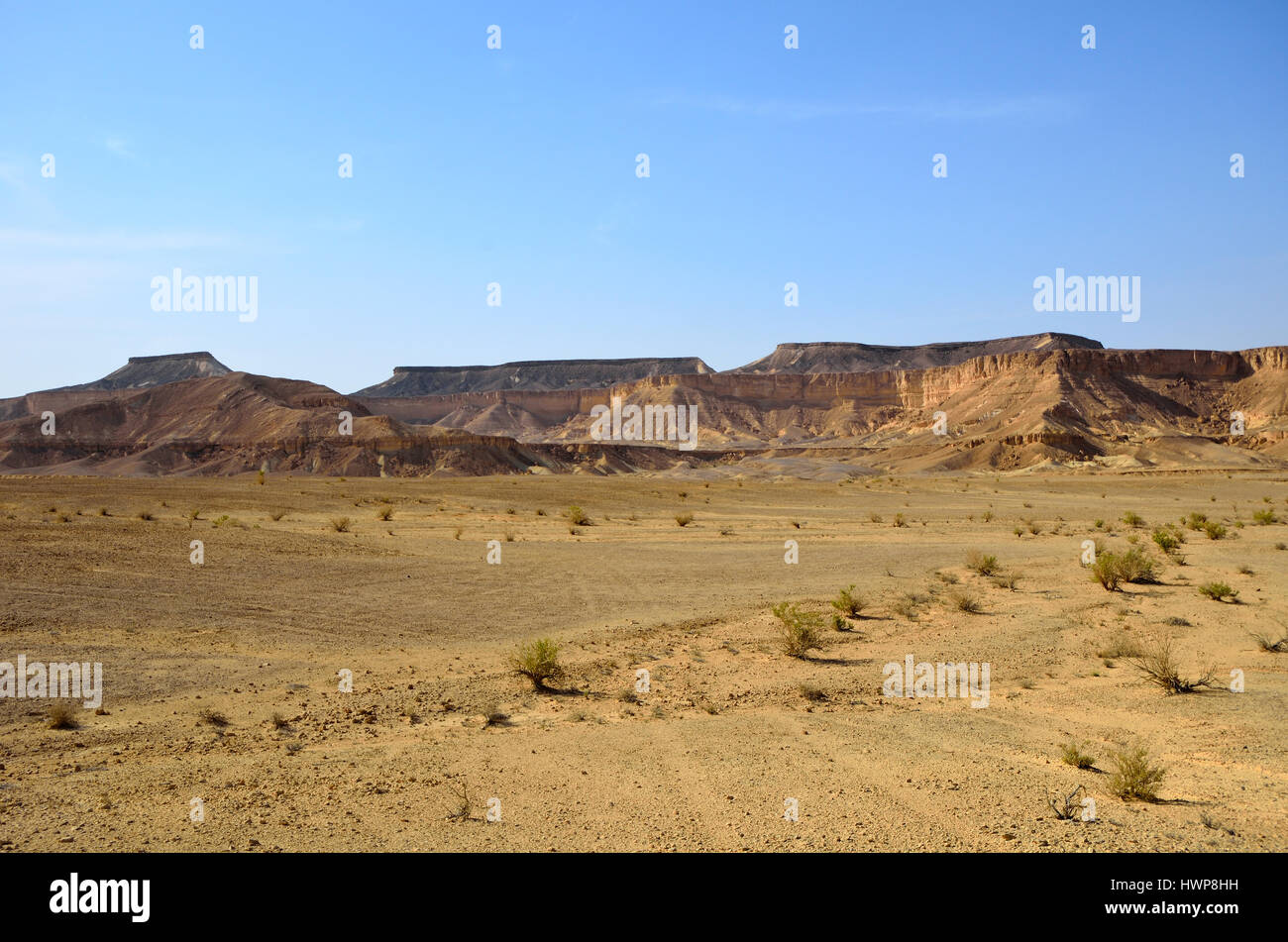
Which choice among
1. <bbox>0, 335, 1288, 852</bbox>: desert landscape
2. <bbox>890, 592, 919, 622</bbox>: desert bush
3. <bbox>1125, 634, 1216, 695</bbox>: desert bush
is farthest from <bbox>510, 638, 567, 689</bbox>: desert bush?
<bbox>1125, 634, 1216, 695</bbox>: desert bush

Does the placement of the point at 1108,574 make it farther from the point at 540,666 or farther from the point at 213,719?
the point at 213,719

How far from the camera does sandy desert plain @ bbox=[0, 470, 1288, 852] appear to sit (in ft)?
20.6

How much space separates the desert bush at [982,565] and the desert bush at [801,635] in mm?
7386

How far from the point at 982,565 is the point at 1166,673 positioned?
9.19 metres

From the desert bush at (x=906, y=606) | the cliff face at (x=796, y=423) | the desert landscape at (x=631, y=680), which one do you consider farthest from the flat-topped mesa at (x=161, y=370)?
the desert bush at (x=906, y=606)

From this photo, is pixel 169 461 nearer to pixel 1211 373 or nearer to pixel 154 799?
pixel 154 799

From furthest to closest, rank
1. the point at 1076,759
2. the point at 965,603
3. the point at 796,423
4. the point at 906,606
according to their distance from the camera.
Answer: the point at 796,423, the point at 906,606, the point at 965,603, the point at 1076,759

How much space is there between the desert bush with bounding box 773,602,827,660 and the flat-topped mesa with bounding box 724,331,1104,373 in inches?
6343

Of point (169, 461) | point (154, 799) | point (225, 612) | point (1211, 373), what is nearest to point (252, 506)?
point (225, 612)

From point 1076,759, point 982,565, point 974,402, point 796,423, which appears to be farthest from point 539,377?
point 1076,759

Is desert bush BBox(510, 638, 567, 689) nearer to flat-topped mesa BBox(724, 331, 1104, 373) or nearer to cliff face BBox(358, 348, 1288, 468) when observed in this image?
cliff face BBox(358, 348, 1288, 468)

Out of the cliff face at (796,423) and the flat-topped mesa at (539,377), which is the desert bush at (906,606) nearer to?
the cliff face at (796,423)

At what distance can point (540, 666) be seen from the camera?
10.5m

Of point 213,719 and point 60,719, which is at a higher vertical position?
point 60,719
